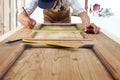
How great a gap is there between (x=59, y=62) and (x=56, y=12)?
5.88 feet

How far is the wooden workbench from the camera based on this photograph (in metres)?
0.82

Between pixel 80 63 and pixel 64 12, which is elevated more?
pixel 64 12

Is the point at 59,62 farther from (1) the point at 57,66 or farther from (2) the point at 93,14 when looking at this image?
(2) the point at 93,14

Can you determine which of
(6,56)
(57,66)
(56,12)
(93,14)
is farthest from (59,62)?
(93,14)

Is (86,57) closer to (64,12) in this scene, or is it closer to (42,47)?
(42,47)

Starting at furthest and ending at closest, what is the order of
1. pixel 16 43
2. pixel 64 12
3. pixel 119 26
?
pixel 119 26
pixel 64 12
pixel 16 43

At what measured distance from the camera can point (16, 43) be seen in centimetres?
129

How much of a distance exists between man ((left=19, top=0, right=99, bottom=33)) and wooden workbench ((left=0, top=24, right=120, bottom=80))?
1.94ft

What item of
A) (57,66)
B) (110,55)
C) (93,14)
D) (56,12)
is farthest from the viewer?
(93,14)

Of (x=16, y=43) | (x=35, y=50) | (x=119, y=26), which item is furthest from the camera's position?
(x=119, y=26)

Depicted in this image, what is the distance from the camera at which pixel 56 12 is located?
2729 mm

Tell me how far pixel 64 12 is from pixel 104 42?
55.9 inches

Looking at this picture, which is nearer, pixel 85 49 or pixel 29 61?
pixel 29 61

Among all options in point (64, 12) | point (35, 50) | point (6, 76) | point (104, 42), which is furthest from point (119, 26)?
point (6, 76)
